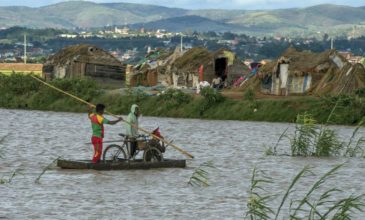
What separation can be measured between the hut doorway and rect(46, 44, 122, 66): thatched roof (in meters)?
6.00

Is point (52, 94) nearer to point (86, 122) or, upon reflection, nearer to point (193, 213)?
point (86, 122)

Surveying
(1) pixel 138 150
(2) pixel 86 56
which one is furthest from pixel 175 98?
(1) pixel 138 150

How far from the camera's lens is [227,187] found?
80.7ft

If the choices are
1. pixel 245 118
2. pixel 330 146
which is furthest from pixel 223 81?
pixel 330 146

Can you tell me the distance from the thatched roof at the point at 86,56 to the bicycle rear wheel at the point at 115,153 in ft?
126

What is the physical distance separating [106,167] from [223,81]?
36.5 meters

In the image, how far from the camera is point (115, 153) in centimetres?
2575

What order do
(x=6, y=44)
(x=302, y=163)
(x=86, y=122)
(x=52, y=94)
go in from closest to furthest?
(x=302, y=163)
(x=86, y=122)
(x=52, y=94)
(x=6, y=44)

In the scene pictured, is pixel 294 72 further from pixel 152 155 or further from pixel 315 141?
Result: pixel 152 155

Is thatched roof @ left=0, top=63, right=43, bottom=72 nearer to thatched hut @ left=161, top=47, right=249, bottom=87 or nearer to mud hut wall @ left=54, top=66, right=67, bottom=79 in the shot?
mud hut wall @ left=54, top=66, right=67, bottom=79

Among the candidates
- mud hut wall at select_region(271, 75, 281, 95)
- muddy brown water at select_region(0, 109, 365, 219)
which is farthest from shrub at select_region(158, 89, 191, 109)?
muddy brown water at select_region(0, 109, 365, 219)

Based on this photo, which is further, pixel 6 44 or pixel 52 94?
pixel 6 44

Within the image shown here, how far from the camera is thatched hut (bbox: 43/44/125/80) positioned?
6400 cm

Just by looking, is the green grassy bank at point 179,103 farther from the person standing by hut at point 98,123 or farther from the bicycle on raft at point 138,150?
the person standing by hut at point 98,123
